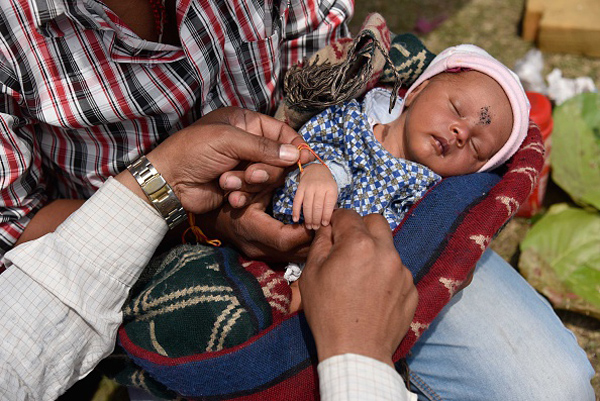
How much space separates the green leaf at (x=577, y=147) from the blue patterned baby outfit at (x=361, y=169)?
1188 millimetres

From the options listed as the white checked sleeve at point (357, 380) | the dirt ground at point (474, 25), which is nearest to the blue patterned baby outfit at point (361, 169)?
the white checked sleeve at point (357, 380)

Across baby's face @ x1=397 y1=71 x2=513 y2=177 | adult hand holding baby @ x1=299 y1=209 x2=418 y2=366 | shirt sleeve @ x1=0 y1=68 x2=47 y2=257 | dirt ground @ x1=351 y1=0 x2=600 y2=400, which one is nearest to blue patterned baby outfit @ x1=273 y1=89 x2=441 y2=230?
baby's face @ x1=397 y1=71 x2=513 y2=177

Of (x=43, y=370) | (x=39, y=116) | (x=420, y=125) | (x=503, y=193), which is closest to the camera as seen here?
(x=43, y=370)

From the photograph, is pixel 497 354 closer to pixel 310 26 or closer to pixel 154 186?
pixel 154 186

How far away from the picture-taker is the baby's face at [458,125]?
181 centimetres

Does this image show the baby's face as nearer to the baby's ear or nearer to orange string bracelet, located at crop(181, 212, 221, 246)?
the baby's ear

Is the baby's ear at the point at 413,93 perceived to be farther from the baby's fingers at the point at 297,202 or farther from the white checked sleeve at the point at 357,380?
the white checked sleeve at the point at 357,380

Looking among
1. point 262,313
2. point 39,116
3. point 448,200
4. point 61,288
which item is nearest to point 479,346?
point 448,200

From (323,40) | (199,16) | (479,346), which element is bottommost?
(479,346)

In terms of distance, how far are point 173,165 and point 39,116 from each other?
0.40 m

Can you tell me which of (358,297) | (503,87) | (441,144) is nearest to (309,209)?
(358,297)

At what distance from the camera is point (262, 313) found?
1.49 meters

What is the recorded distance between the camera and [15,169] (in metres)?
1.52

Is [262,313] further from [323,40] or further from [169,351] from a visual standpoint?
[323,40]
